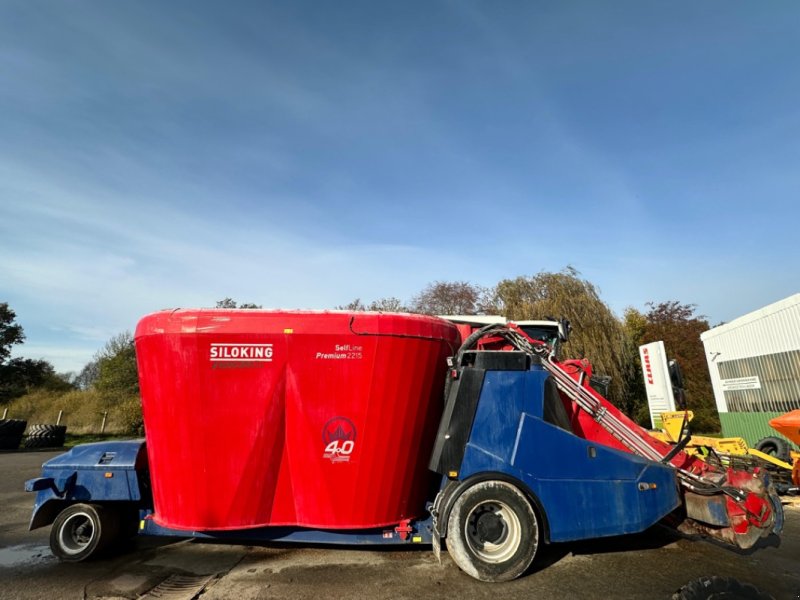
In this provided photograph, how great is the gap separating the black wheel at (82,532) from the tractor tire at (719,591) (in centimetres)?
593

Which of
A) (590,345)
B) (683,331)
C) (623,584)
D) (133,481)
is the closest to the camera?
(623,584)

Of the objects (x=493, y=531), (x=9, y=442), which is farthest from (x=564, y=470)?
(x=9, y=442)

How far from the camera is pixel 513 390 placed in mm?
4887

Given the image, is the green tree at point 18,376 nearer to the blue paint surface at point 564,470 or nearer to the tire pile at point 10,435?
the tire pile at point 10,435

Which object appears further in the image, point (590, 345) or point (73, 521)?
point (590, 345)

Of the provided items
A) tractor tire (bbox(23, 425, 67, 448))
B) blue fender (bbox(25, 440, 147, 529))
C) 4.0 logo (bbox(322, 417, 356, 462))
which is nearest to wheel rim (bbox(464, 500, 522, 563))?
4.0 logo (bbox(322, 417, 356, 462))

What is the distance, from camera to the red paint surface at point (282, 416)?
4.82m

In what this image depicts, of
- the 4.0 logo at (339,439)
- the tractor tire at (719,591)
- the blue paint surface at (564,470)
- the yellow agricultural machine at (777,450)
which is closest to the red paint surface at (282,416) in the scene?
the 4.0 logo at (339,439)

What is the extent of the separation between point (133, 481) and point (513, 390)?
4567 mm

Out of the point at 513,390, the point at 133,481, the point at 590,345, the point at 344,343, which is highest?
the point at 590,345

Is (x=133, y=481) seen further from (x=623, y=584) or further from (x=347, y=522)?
(x=623, y=584)

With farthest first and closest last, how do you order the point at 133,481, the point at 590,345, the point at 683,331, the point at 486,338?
the point at 683,331
the point at 590,345
the point at 486,338
the point at 133,481

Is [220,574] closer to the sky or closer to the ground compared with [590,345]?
closer to the ground

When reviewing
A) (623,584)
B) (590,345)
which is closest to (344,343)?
(623,584)
